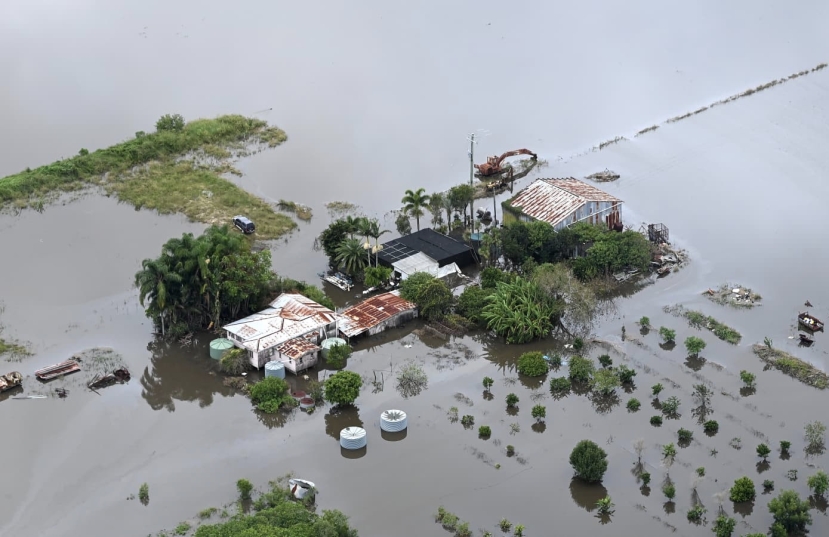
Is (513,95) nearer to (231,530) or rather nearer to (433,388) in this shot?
(433,388)

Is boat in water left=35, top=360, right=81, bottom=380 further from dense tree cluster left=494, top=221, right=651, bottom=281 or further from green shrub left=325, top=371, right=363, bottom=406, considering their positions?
dense tree cluster left=494, top=221, right=651, bottom=281

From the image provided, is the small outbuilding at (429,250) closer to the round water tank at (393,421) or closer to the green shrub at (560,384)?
the green shrub at (560,384)

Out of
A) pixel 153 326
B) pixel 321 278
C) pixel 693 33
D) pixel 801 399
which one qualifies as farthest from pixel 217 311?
pixel 693 33

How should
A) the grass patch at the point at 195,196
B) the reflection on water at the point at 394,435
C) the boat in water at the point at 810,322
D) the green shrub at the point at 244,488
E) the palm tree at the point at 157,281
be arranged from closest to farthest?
the green shrub at the point at 244,488
the reflection on water at the point at 394,435
the palm tree at the point at 157,281
the boat in water at the point at 810,322
the grass patch at the point at 195,196

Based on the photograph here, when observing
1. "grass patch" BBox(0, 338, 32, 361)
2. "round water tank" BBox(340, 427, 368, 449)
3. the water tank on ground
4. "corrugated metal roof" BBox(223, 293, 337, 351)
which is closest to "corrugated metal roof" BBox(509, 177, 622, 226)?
"corrugated metal roof" BBox(223, 293, 337, 351)

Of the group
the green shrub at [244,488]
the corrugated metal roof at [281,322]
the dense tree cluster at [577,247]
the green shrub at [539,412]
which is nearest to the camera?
the green shrub at [244,488]

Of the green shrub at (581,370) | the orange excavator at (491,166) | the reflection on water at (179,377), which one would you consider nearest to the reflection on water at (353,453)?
the reflection on water at (179,377)
